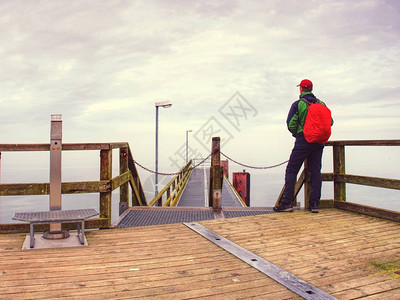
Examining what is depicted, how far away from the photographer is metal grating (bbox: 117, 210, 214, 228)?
19.6 feet

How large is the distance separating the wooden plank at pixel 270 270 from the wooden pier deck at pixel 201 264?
0.08 metres

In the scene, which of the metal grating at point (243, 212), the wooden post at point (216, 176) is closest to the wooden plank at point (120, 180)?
the wooden post at point (216, 176)

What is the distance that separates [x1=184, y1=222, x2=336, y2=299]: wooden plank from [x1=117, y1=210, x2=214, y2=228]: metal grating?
1332mm

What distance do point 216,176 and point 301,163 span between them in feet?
5.84

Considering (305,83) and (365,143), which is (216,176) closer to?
(305,83)

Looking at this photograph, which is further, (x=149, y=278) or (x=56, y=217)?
(x=56, y=217)

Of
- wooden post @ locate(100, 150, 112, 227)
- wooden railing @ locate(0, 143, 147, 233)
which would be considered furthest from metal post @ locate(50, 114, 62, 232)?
wooden post @ locate(100, 150, 112, 227)

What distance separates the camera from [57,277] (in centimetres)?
332

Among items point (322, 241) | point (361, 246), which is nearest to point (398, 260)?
point (361, 246)

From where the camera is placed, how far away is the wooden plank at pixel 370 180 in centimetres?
584

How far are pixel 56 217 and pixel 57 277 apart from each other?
127 cm

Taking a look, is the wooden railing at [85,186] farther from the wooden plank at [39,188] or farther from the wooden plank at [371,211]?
the wooden plank at [371,211]

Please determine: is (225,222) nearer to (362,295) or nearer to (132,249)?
(132,249)

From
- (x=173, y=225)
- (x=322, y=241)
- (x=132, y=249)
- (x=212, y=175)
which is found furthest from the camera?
(x=212, y=175)
